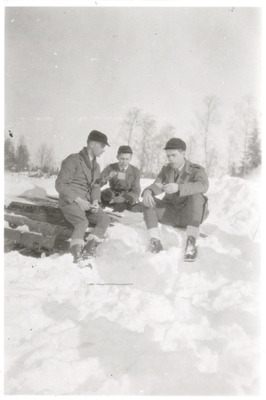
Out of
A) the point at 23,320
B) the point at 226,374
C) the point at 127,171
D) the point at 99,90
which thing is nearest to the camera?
the point at 226,374

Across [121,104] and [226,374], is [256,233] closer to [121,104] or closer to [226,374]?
[226,374]

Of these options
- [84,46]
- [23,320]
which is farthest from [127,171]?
[23,320]

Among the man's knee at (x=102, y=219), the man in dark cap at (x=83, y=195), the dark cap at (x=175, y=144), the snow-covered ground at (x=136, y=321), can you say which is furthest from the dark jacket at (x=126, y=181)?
the snow-covered ground at (x=136, y=321)

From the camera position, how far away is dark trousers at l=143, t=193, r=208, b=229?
145 inches

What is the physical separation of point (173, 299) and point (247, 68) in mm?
2760

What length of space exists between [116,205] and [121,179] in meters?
0.44

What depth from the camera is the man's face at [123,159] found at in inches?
200

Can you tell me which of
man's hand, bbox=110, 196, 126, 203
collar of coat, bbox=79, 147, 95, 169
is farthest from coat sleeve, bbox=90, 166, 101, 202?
man's hand, bbox=110, 196, 126, 203

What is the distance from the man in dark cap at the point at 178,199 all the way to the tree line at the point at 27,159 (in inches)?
70.3

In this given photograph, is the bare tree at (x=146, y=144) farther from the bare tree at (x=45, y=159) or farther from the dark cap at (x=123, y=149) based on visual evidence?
the bare tree at (x=45, y=159)

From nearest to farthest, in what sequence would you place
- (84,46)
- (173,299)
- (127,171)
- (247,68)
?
(173,299), (247,68), (84,46), (127,171)

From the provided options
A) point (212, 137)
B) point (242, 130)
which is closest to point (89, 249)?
point (242, 130)

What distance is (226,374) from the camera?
204 centimetres

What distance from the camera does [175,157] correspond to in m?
3.98
